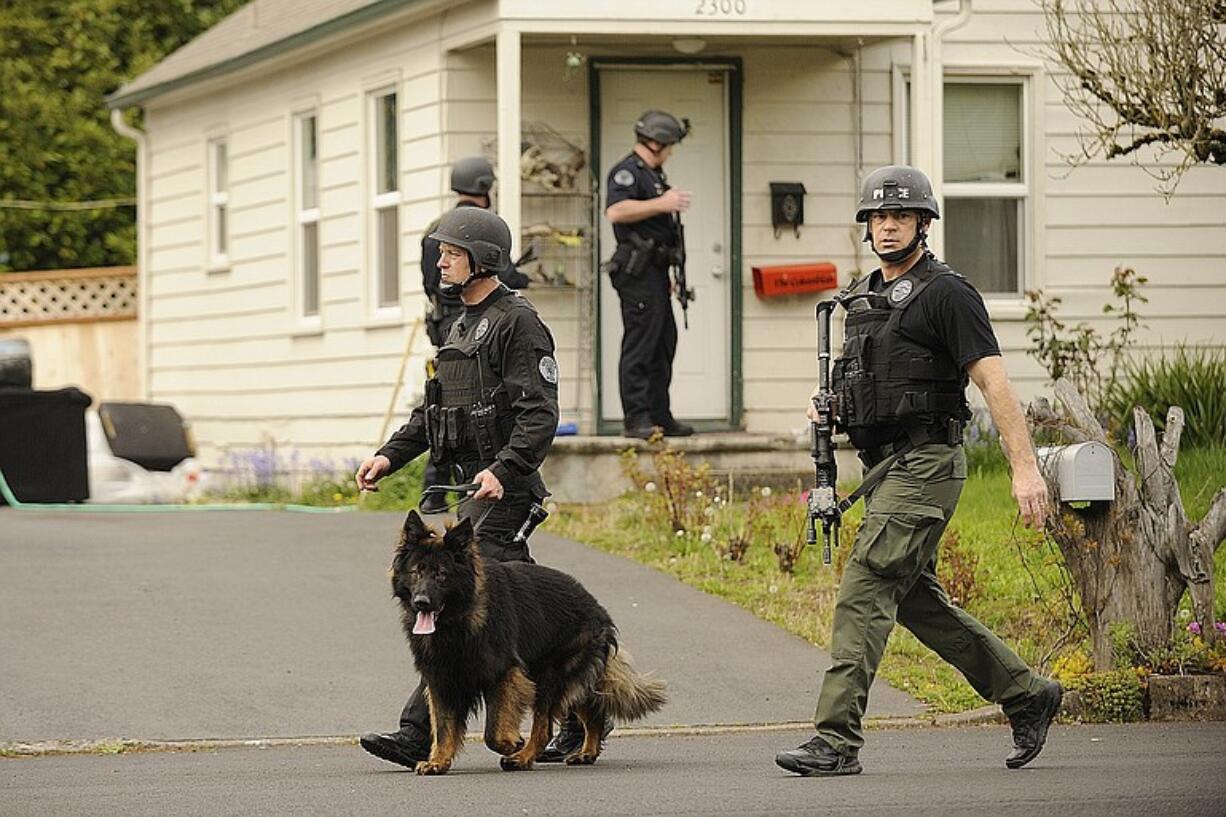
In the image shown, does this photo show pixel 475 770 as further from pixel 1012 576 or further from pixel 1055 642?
pixel 1012 576

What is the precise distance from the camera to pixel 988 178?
1822 centimetres

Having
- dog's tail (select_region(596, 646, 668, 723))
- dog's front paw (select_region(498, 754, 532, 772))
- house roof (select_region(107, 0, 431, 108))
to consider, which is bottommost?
dog's front paw (select_region(498, 754, 532, 772))

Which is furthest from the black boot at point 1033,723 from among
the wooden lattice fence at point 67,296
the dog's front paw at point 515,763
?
the wooden lattice fence at point 67,296

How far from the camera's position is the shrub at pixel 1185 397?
15.6 meters

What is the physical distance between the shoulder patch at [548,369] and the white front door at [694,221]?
8.96 meters

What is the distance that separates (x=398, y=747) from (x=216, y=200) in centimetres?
1487

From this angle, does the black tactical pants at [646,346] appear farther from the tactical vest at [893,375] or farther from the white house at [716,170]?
the tactical vest at [893,375]

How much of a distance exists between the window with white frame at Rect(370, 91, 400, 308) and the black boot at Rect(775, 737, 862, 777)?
11.5m

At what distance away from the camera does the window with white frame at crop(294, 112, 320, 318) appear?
20.4 meters

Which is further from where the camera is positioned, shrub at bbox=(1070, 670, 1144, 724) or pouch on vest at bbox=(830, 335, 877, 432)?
shrub at bbox=(1070, 670, 1144, 724)

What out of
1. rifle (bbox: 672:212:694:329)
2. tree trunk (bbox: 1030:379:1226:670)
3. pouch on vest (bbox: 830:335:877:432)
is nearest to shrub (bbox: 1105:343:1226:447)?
rifle (bbox: 672:212:694:329)

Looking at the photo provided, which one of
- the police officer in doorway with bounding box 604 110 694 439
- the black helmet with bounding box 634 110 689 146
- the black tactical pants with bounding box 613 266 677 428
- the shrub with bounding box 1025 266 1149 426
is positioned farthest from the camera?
the shrub with bounding box 1025 266 1149 426

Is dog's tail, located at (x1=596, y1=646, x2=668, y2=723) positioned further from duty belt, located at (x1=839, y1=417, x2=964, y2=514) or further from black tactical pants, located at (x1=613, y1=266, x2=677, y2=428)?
black tactical pants, located at (x1=613, y1=266, x2=677, y2=428)

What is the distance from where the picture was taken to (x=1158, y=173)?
18.2 metres
